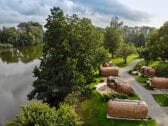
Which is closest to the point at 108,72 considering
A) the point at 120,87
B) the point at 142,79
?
the point at 142,79

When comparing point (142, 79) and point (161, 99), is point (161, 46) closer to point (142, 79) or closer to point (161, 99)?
point (142, 79)

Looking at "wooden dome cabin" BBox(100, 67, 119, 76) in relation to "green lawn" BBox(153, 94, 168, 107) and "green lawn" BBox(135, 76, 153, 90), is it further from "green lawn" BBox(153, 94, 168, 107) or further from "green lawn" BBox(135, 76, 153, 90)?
"green lawn" BBox(153, 94, 168, 107)

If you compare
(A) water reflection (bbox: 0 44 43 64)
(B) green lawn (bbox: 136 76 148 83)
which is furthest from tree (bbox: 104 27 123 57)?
Result: (B) green lawn (bbox: 136 76 148 83)

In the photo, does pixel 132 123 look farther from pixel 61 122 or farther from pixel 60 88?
pixel 60 88

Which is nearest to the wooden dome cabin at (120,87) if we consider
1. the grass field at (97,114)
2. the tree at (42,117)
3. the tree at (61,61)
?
the grass field at (97,114)

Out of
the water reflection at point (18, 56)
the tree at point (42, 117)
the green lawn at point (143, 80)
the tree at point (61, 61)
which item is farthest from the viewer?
the water reflection at point (18, 56)

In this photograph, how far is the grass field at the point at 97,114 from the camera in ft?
139

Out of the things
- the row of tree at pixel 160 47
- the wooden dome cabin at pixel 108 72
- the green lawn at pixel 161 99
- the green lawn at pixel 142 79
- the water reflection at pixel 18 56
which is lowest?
the green lawn at pixel 161 99

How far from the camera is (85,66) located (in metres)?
58.3

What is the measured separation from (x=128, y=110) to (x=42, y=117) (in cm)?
1508

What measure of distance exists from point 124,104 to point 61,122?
12346mm

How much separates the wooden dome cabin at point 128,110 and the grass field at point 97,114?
1035 millimetres

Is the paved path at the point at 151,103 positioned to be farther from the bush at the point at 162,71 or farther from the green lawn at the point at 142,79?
the bush at the point at 162,71

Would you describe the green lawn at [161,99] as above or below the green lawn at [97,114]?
above
